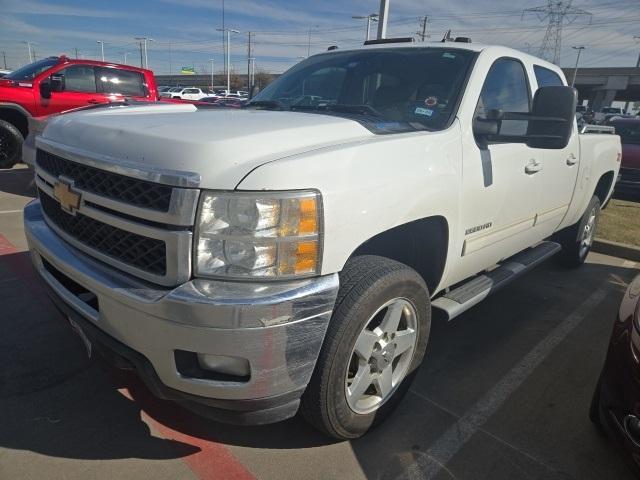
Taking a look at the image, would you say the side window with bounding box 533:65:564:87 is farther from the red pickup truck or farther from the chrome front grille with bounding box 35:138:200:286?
the red pickup truck

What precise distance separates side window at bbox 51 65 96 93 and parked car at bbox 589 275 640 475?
32.9 ft

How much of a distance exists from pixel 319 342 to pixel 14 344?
2.29 meters

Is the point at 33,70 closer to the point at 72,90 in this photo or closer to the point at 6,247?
the point at 72,90

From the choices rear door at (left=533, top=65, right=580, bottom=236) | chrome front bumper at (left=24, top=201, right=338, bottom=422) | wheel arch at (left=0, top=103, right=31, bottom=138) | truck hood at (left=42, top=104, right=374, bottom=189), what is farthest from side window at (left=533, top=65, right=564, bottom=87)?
wheel arch at (left=0, top=103, right=31, bottom=138)

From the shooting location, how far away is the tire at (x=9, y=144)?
8859mm

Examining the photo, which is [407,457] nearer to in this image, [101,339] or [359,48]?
[101,339]

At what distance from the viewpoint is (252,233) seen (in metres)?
1.72

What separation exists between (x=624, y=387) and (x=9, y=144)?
33.6 ft

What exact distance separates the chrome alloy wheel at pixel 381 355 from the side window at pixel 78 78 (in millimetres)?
9327

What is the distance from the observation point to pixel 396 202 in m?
2.16

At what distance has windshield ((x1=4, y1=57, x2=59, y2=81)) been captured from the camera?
9.28m

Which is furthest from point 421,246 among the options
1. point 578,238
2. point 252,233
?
point 578,238

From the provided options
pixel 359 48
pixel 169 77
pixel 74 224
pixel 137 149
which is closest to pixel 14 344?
pixel 74 224

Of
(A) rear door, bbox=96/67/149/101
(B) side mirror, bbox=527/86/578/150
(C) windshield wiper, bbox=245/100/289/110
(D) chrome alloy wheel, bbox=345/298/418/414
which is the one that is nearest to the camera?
(D) chrome alloy wheel, bbox=345/298/418/414
